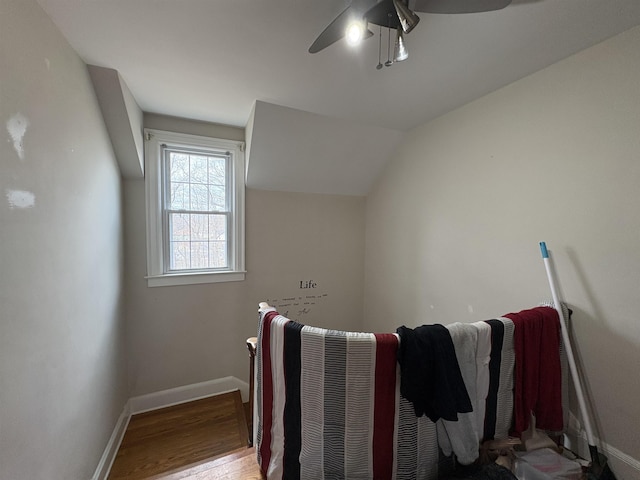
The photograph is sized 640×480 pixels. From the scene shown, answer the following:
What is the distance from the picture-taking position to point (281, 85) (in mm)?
1727

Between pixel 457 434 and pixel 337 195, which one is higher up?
pixel 337 195

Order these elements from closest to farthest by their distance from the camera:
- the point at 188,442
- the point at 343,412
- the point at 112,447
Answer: the point at 343,412
the point at 112,447
the point at 188,442

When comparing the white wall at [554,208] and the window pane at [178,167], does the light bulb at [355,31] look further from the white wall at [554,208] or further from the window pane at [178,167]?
the window pane at [178,167]

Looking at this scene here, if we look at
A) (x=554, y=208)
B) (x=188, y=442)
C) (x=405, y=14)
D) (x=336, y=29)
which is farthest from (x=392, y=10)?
(x=188, y=442)

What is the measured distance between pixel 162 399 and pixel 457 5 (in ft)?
11.5

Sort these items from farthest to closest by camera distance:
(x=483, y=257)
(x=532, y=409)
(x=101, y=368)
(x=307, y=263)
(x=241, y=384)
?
(x=307, y=263), (x=241, y=384), (x=483, y=257), (x=101, y=368), (x=532, y=409)

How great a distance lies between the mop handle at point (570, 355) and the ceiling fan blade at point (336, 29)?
63.8 inches

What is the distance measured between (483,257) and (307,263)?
5.90ft

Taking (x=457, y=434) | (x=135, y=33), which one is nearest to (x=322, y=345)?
(x=457, y=434)

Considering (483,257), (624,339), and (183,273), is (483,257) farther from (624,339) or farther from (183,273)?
(183,273)

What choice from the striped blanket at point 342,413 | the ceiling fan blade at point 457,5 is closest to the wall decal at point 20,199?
the striped blanket at point 342,413

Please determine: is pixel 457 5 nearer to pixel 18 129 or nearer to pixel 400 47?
pixel 400 47

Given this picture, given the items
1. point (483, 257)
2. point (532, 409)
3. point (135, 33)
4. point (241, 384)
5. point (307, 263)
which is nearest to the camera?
point (135, 33)

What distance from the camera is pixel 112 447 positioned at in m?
1.83
